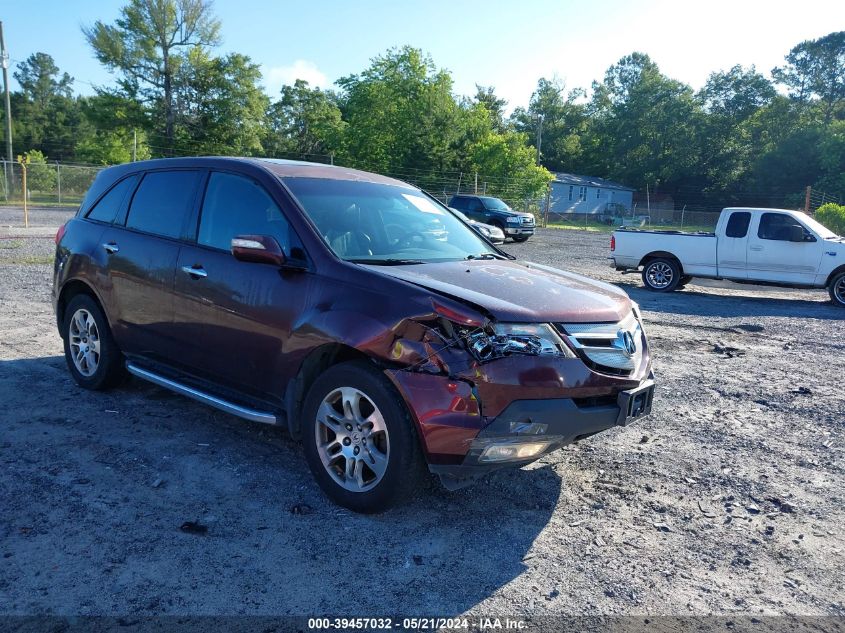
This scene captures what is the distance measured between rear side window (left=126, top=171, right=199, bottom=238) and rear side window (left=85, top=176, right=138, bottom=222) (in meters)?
0.18

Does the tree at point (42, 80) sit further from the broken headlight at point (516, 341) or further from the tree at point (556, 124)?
the broken headlight at point (516, 341)

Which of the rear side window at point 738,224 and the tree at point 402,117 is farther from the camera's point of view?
the tree at point 402,117

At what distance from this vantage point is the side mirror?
384 cm

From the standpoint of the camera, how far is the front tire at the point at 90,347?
5312mm

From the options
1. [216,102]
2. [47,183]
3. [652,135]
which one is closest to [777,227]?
[47,183]

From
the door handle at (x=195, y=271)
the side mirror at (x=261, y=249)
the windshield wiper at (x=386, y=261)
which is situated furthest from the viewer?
the door handle at (x=195, y=271)

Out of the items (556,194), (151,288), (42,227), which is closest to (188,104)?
(42,227)

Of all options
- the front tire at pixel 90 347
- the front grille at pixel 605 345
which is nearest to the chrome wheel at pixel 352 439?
the front grille at pixel 605 345

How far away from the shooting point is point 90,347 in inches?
216

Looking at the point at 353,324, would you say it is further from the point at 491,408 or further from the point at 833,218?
the point at 833,218

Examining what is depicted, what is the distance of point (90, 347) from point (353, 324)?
3076 millimetres

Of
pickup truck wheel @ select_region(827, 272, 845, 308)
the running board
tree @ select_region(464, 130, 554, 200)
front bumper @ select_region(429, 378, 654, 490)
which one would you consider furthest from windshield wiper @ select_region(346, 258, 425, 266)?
tree @ select_region(464, 130, 554, 200)

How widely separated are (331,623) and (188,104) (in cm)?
5417

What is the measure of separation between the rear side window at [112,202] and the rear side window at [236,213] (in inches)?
44.9
